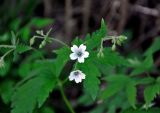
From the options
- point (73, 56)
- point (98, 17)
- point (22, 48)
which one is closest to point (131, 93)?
point (73, 56)

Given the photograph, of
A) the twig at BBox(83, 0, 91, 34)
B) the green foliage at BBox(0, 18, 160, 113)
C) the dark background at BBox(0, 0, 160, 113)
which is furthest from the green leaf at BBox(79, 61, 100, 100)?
the twig at BBox(83, 0, 91, 34)

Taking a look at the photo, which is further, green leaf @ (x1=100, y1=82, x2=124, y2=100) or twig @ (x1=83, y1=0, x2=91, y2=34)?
twig @ (x1=83, y1=0, x2=91, y2=34)

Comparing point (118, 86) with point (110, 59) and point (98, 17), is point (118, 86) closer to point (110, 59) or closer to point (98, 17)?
point (110, 59)

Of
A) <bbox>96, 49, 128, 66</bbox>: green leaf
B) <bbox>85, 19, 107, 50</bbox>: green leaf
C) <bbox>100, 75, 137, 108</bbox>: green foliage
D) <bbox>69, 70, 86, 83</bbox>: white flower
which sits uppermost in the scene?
<bbox>85, 19, 107, 50</bbox>: green leaf

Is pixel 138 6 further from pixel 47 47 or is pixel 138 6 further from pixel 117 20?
pixel 47 47

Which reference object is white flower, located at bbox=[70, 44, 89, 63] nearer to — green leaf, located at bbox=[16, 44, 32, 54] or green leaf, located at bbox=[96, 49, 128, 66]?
green leaf, located at bbox=[96, 49, 128, 66]

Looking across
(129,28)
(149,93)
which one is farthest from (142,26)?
(149,93)
